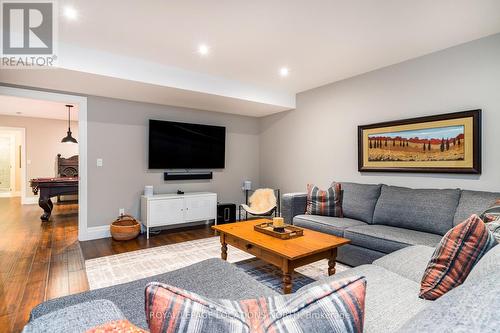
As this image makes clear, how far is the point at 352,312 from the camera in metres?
0.58

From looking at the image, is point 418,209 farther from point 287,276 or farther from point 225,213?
point 225,213

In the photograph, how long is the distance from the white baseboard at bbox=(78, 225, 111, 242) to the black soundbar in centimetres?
121

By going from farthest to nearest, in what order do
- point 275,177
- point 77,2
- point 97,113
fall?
point 275,177 → point 97,113 → point 77,2

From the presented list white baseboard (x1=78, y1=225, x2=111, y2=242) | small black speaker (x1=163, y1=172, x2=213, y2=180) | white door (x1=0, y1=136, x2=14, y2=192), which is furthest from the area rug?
white door (x1=0, y1=136, x2=14, y2=192)

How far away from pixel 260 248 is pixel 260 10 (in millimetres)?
2077

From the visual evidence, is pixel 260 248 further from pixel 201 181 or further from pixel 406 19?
pixel 201 181

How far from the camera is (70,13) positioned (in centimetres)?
240

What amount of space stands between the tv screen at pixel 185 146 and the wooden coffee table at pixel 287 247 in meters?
2.27

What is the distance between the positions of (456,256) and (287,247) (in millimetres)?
1285

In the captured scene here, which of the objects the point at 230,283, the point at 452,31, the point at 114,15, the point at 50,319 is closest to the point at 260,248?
the point at 230,283

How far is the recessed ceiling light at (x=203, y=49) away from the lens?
10.0 feet

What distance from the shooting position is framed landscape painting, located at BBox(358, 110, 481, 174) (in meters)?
2.92

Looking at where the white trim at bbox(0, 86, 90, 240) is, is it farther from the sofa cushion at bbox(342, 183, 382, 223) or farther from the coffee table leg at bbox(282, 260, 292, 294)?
the sofa cushion at bbox(342, 183, 382, 223)

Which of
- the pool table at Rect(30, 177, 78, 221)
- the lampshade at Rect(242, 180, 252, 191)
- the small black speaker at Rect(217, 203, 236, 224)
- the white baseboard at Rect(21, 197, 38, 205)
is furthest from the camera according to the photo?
the white baseboard at Rect(21, 197, 38, 205)
